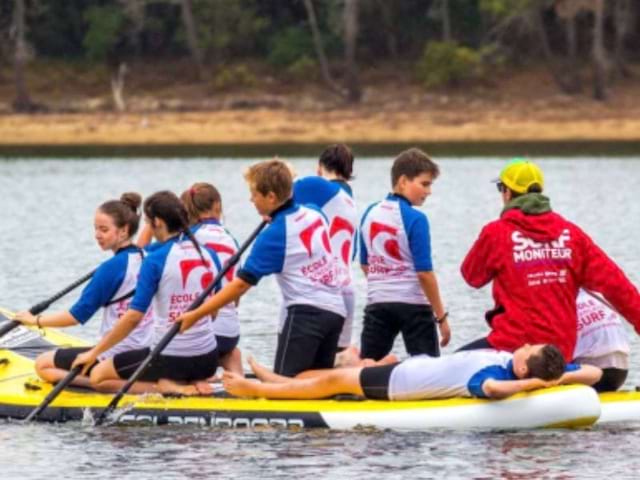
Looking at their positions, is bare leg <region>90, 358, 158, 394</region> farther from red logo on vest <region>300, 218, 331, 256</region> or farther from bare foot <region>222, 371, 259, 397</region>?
red logo on vest <region>300, 218, 331, 256</region>

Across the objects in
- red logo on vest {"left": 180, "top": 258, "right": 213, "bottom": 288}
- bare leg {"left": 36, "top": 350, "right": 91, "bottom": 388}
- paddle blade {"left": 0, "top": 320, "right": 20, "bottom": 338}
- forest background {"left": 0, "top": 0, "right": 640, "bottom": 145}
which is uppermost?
forest background {"left": 0, "top": 0, "right": 640, "bottom": 145}

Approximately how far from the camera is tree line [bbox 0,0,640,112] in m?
58.7

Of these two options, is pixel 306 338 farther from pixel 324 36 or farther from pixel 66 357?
pixel 324 36

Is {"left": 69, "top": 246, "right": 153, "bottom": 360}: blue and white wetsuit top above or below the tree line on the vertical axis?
below

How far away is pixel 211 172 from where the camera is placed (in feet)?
149

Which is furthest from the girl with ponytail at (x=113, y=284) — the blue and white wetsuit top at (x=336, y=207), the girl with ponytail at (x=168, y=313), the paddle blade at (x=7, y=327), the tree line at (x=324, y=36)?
the tree line at (x=324, y=36)

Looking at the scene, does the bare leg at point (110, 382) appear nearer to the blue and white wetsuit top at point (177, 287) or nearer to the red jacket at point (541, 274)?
the blue and white wetsuit top at point (177, 287)

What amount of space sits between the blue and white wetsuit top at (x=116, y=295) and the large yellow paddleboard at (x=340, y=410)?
0.42m

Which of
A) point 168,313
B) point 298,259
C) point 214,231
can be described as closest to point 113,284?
point 168,313

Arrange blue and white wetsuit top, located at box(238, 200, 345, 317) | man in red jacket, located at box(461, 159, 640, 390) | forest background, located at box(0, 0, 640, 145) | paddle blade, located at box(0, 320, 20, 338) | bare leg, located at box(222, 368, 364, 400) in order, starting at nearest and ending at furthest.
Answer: man in red jacket, located at box(461, 159, 640, 390)
blue and white wetsuit top, located at box(238, 200, 345, 317)
bare leg, located at box(222, 368, 364, 400)
paddle blade, located at box(0, 320, 20, 338)
forest background, located at box(0, 0, 640, 145)

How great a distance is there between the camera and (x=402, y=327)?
1340 centimetres

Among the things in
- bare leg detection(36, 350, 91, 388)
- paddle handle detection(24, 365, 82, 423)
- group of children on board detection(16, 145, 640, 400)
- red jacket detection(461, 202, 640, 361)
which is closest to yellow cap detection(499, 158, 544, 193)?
group of children on board detection(16, 145, 640, 400)

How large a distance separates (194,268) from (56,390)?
1203 mm

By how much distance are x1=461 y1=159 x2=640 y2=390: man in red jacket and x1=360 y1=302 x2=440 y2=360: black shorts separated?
877mm
